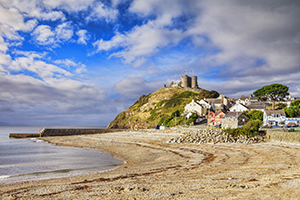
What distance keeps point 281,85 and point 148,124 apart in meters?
71.2

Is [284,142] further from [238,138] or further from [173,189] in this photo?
[173,189]

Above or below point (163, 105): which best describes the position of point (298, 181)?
below

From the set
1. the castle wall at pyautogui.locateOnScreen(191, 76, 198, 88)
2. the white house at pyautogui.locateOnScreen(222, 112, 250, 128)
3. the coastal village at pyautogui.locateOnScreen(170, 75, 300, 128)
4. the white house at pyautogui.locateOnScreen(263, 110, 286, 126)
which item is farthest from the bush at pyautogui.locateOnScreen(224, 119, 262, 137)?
the castle wall at pyautogui.locateOnScreen(191, 76, 198, 88)

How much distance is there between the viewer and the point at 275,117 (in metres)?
59.9

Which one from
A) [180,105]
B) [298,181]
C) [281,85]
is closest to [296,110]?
[281,85]

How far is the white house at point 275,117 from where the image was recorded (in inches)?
2334

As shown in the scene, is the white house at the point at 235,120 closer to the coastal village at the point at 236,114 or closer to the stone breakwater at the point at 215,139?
the coastal village at the point at 236,114

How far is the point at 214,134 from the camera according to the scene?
38.6m

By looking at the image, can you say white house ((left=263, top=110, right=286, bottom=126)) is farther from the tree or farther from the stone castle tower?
the stone castle tower

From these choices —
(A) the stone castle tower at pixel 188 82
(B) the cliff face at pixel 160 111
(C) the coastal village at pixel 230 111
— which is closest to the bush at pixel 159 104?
(B) the cliff face at pixel 160 111

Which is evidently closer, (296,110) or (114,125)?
(296,110)

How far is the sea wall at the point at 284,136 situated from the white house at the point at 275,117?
1117 inches

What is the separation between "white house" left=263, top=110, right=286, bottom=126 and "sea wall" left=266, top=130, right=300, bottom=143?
2837 centimetres

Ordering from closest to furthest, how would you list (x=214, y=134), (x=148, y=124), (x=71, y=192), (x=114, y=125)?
(x=71, y=192)
(x=214, y=134)
(x=148, y=124)
(x=114, y=125)
